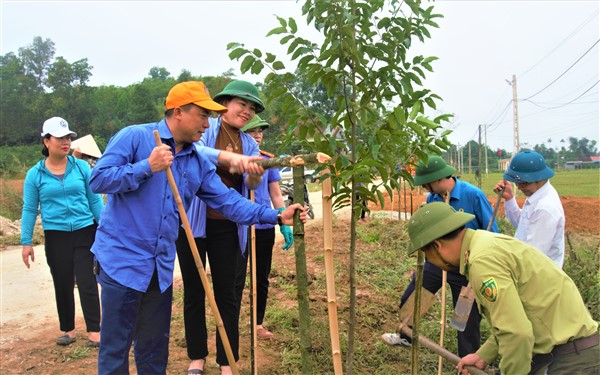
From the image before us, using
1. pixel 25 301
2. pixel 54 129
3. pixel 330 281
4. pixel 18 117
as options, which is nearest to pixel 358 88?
pixel 330 281

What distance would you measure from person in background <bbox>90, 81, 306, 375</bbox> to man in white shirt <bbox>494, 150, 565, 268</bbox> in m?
1.64

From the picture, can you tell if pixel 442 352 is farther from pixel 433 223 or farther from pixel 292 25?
pixel 292 25

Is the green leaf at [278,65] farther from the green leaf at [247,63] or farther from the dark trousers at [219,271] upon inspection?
the dark trousers at [219,271]

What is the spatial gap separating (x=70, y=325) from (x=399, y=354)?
9.70 ft

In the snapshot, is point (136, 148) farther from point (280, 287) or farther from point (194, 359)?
point (280, 287)

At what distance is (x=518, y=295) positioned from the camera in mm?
1879

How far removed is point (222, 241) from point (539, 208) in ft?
6.87

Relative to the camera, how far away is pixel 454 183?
3451 millimetres

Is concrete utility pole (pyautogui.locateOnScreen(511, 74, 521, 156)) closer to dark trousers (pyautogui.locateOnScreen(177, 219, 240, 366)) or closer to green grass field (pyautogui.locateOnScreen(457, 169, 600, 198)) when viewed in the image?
green grass field (pyautogui.locateOnScreen(457, 169, 600, 198))

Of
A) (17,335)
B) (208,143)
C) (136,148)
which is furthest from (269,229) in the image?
(17,335)

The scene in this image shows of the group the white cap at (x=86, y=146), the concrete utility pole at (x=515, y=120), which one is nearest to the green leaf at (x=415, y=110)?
the white cap at (x=86, y=146)

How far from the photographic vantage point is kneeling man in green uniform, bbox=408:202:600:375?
184 cm

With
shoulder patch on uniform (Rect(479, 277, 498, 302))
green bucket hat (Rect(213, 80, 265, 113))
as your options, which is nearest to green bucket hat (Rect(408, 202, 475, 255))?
shoulder patch on uniform (Rect(479, 277, 498, 302))

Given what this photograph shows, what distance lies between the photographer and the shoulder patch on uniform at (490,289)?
1.84m
